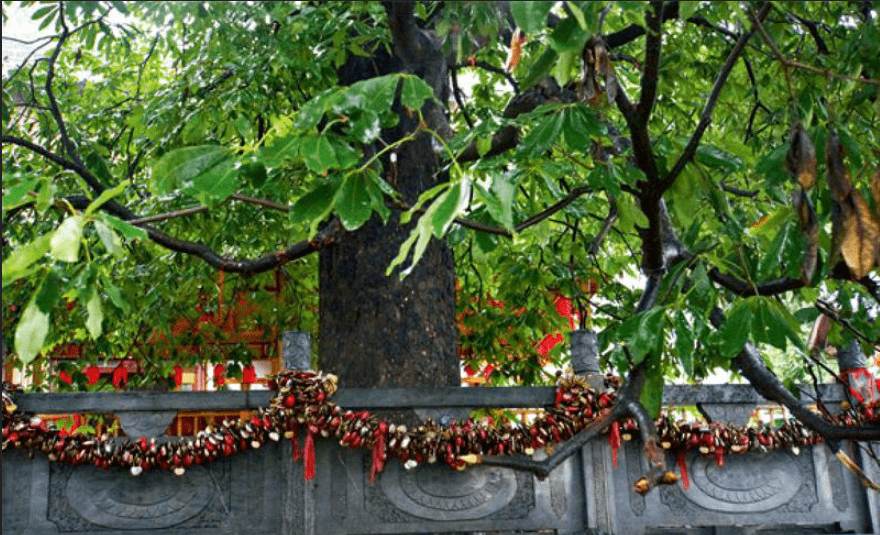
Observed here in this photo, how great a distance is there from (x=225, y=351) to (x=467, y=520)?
568cm

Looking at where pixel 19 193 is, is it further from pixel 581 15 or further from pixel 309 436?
pixel 309 436

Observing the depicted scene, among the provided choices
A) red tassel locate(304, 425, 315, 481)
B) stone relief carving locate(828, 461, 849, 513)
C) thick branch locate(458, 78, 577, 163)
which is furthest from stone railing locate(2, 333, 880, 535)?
thick branch locate(458, 78, 577, 163)

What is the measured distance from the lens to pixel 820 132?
2945 mm

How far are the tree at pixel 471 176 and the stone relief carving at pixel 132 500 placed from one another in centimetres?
138

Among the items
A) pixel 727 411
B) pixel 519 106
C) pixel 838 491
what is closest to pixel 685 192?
pixel 519 106

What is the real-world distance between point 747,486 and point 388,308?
288 cm

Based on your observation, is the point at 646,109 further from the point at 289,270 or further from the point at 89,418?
the point at 89,418

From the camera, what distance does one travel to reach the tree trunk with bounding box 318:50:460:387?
22.7ft

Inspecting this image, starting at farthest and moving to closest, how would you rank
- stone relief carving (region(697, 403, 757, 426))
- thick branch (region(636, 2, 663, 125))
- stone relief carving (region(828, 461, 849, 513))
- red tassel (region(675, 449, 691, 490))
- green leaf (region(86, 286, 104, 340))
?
stone relief carving (region(828, 461, 849, 513)) → stone relief carving (region(697, 403, 757, 426)) → red tassel (region(675, 449, 691, 490)) → thick branch (region(636, 2, 663, 125)) → green leaf (region(86, 286, 104, 340))

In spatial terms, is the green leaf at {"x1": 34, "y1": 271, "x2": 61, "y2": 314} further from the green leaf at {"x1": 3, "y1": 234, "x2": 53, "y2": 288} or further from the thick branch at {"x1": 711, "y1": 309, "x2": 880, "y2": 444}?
the thick branch at {"x1": 711, "y1": 309, "x2": 880, "y2": 444}

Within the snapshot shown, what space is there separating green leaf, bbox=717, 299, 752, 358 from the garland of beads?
306 cm

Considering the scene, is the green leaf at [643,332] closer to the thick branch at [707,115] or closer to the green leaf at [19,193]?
the thick branch at [707,115]

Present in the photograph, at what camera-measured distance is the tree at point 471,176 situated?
2562 millimetres

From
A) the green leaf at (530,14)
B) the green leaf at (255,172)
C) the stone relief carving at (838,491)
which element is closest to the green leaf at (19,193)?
the green leaf at (255,172)
